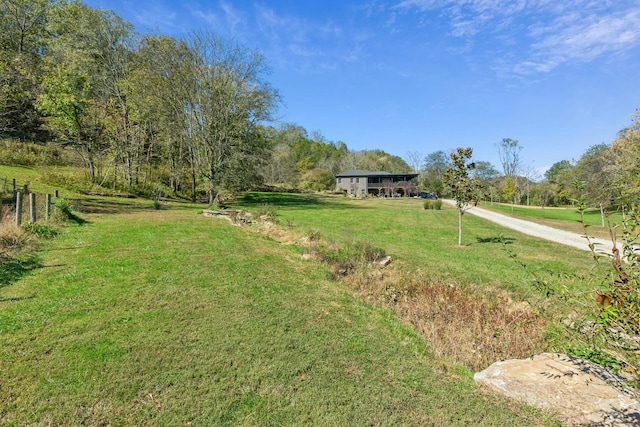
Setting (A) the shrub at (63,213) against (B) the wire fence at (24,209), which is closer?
(B) the wire fence at (24,209)

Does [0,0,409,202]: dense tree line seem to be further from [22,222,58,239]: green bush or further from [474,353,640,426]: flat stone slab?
[474,353,640,426]: flat stone slab

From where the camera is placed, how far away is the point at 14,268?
237 inches

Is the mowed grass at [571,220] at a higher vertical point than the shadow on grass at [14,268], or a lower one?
higher

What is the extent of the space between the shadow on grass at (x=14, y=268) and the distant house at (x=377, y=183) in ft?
162

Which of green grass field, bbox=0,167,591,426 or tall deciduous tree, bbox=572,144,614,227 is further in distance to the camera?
tall deciduous tree, bbox=572,144,614,227

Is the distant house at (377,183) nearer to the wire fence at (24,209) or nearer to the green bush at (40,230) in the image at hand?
the wire fence at (24,209)

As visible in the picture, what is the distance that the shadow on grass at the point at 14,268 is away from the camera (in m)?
5.51

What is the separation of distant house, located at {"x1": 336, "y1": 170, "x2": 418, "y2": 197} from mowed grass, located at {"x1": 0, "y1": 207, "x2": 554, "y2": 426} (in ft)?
163

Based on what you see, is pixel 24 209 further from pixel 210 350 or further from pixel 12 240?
pixel 210 350

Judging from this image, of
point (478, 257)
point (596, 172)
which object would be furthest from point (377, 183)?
point (478, 257)

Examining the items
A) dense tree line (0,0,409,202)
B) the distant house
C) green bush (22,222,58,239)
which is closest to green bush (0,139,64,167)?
dense tree line (0,0,409,202)

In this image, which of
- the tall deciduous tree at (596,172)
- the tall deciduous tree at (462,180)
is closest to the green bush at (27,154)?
the tall deciduous tree at (462,180)

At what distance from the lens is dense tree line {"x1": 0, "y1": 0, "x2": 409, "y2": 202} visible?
22.7m

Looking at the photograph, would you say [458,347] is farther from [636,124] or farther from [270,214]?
[636,124]
